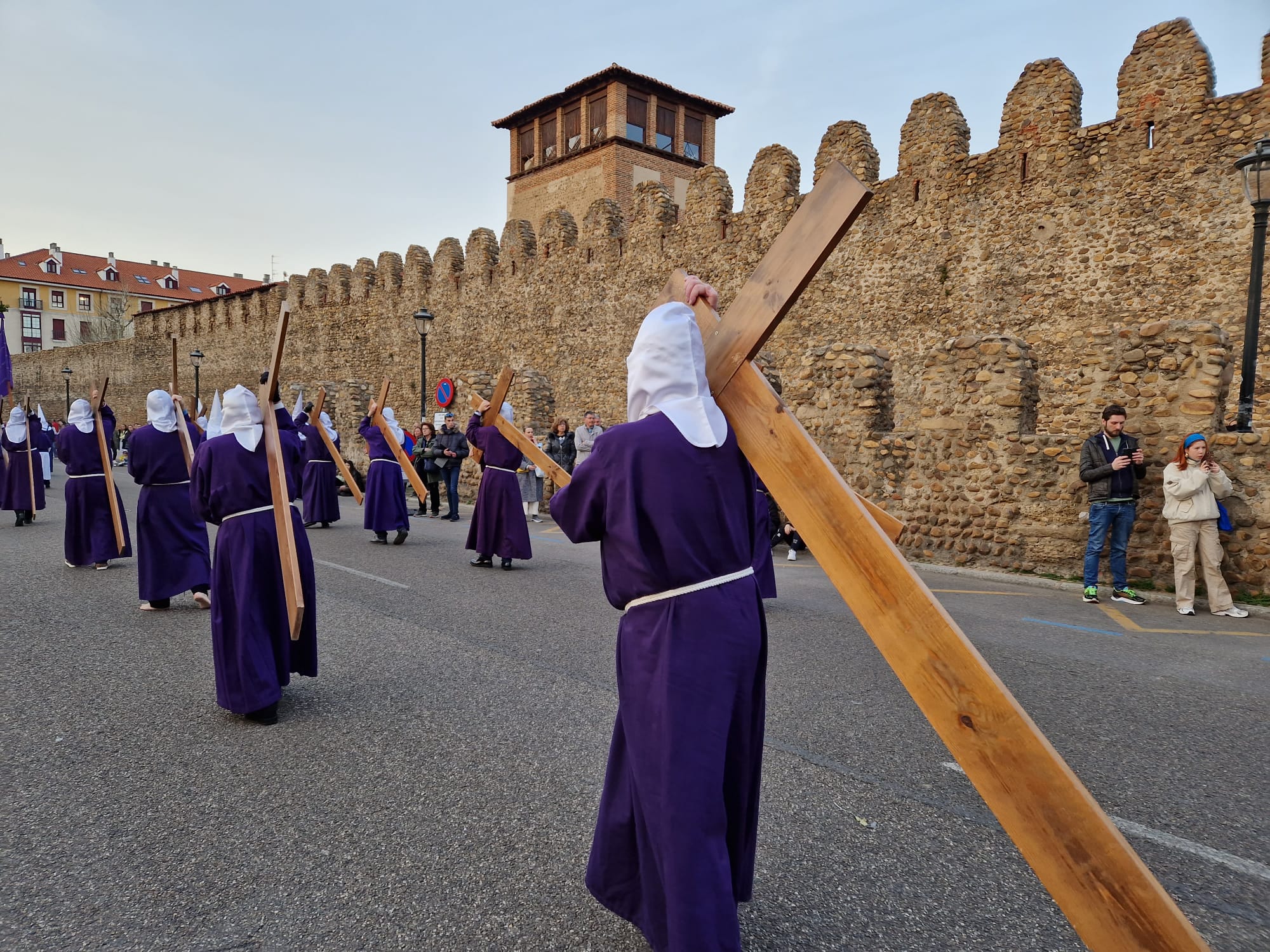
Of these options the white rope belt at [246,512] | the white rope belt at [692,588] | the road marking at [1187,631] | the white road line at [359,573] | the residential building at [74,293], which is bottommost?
the white road line at [359,573]

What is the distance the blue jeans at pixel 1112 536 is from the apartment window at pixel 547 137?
33820 mm

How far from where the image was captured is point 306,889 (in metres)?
2.79

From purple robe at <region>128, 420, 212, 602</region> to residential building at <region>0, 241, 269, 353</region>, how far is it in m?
69.1

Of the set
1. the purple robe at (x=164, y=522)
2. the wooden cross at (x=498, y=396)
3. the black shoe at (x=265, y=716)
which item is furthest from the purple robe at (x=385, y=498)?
the black shoe at (x=265, y=716)

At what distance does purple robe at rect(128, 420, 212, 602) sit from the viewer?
7.30 meters

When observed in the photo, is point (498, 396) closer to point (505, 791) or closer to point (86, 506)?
point (86, 506)

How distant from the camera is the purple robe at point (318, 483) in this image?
1375 centimetres

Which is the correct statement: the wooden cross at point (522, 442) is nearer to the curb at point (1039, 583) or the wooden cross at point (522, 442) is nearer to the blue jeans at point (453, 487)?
the curb at point (1039, 583)

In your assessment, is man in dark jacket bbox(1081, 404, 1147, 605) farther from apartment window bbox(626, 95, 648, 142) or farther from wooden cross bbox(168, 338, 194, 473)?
apartment window bbox(626, 95, 648, 142)

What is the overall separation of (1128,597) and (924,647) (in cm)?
804

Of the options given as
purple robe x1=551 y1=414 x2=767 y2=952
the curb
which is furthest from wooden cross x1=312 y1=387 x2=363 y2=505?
purple robe x1=551 y1=414 x2=767 y2=952

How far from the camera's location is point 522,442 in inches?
281

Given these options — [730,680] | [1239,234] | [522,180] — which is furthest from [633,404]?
[522,180]

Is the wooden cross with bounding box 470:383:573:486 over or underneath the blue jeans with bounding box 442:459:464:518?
over
